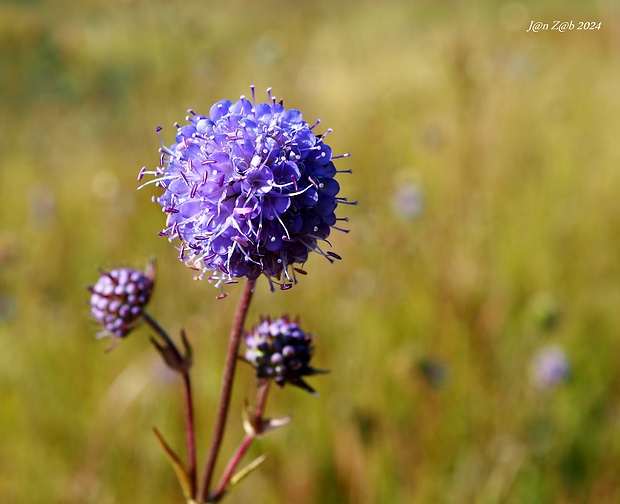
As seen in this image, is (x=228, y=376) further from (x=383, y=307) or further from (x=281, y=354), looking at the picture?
(x=383, y=307)

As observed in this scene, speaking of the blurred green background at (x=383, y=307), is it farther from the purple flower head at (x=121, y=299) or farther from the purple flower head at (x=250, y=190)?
the purple flower head at (x=250, y=190)

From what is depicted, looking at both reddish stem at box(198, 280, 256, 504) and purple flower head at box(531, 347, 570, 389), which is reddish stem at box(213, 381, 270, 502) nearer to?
reddish stem at box(198, 280, 256, 504)

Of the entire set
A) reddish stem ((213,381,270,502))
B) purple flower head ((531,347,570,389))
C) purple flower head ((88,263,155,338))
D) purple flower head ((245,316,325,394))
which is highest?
purple flower head ((531,347,570,389))

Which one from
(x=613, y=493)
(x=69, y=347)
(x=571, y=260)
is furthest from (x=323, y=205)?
(x=571, y=260)

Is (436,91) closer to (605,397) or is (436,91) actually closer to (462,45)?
(462,45)

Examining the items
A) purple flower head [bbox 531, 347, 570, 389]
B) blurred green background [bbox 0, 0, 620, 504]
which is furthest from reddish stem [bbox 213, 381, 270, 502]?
purple flower head [bbox 531, 347, 570, 389]

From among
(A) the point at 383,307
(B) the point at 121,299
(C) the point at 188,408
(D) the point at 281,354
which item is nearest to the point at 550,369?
(A) the point at 383,307
